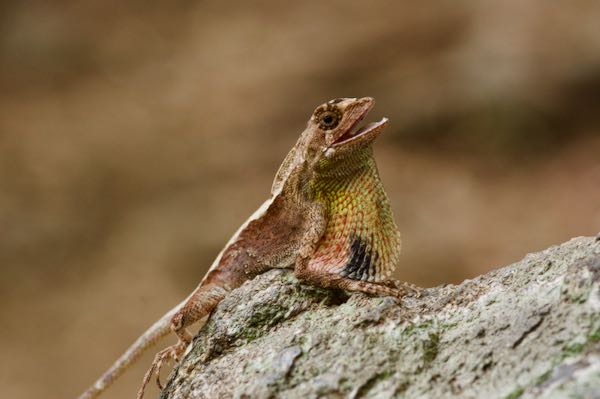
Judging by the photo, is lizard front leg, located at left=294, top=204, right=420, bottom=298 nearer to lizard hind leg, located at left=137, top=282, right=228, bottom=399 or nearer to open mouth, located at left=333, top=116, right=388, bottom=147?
open mouth, located at left=333, top=116, right=388, bottom=147

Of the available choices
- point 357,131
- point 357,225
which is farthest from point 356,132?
point 357,225

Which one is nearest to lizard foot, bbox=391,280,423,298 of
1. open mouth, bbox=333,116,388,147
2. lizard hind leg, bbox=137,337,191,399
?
open mouth, bbox=333,116,388,147

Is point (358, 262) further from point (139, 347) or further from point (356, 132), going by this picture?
point (139, 347)

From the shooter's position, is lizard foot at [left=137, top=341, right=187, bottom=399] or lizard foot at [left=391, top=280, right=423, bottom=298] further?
lizard foot at [left=137, top=341, right=187, bottom=399]

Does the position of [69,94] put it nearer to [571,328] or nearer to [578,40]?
[578,40]

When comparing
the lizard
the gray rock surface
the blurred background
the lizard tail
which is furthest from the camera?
the blurred background

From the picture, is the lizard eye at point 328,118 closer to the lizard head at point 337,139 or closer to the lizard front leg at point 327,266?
the lizard head at point 337,139

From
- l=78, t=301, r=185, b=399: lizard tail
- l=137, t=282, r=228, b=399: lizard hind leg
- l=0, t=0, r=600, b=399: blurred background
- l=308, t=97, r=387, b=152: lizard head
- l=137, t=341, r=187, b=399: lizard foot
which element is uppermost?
l=0, t=0, r=600, b=399: blurred background
